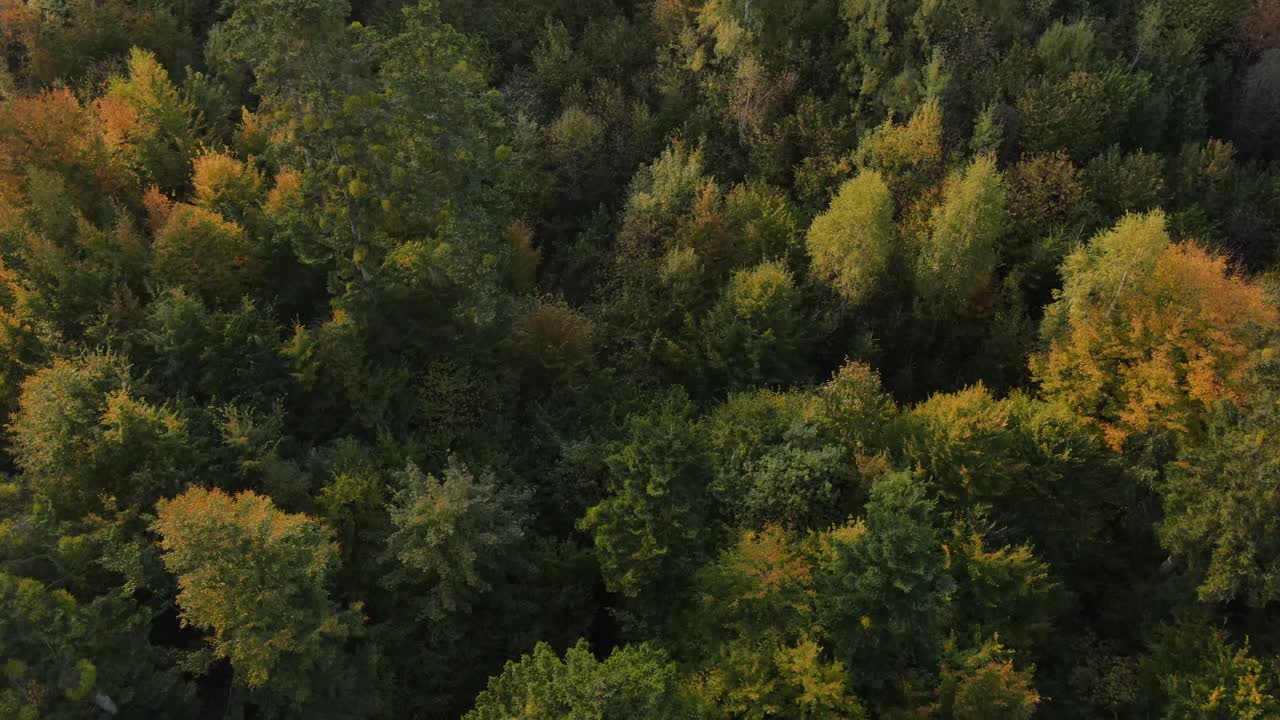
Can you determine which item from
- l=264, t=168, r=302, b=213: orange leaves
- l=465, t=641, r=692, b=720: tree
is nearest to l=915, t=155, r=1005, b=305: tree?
l=465, t=641, r=692, b=720: tree

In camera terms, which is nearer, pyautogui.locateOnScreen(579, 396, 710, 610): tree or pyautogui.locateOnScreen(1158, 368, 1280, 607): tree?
pyautogui.locateOnScreen(1158, 368, 1280, 607): tree

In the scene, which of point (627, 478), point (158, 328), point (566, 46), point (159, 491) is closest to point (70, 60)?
point (158, 328)

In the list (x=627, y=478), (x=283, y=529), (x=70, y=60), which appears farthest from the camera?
(x=70, y=60)

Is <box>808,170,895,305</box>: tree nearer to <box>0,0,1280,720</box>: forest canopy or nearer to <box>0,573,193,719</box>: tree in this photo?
<box>0,0,1280,720</box>: forest canopy

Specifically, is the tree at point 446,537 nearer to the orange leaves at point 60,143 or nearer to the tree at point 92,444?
the tree at point 92,444

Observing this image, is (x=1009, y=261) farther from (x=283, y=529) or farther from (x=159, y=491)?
(x=159, y=491)

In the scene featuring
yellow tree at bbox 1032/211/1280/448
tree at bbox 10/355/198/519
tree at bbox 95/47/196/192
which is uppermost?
tree at bbox 95/47/196/192

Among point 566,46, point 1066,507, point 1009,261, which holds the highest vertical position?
point 566,46
